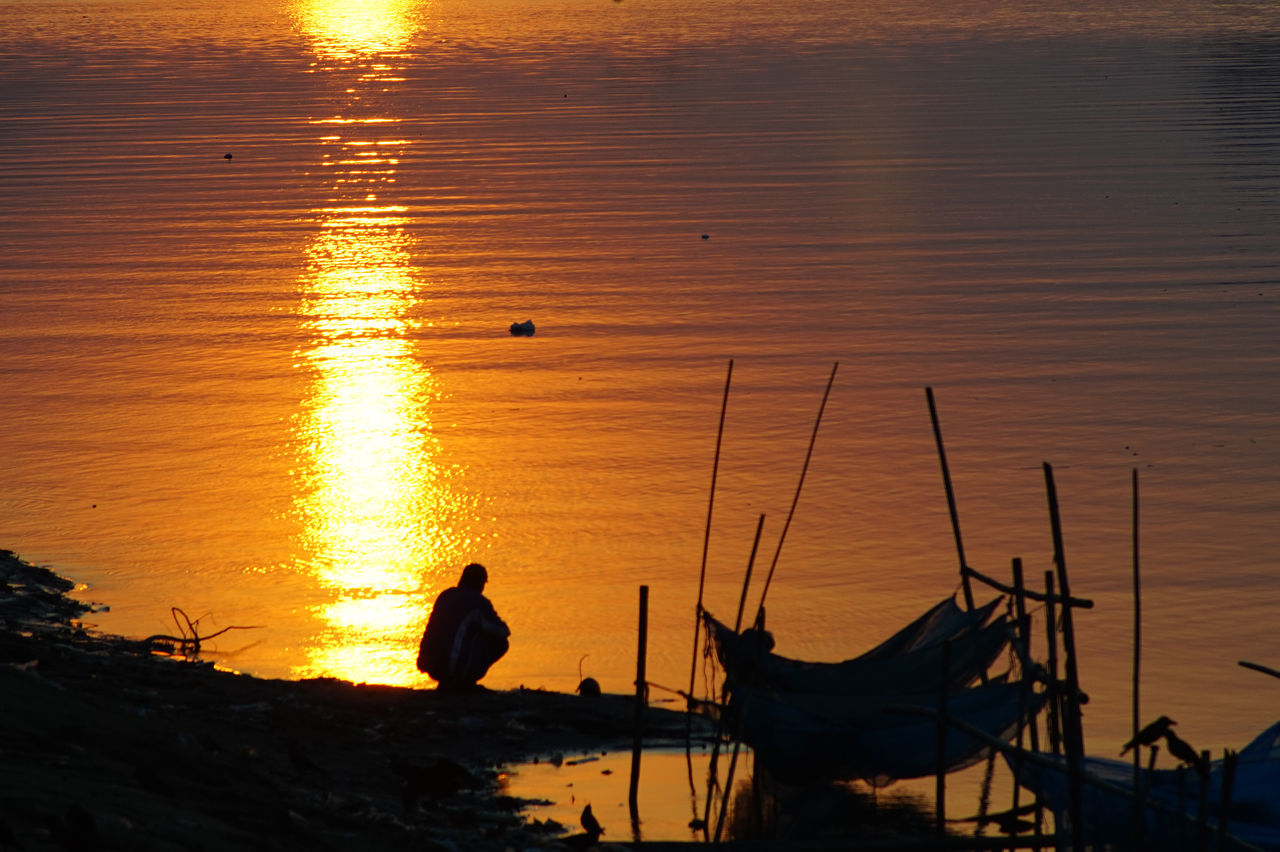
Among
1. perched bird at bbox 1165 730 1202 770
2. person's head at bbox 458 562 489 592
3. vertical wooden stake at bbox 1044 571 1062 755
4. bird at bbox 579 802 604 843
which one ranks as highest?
person's head at bbox 458 562 489 592

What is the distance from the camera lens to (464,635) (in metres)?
8.61

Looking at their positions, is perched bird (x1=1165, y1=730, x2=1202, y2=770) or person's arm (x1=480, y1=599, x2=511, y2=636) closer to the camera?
perched bird (x1=1165, y1=730, x2=1202, y2=770)

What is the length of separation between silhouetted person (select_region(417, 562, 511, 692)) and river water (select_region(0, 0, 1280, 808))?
62cm

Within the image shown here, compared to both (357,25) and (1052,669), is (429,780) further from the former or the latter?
(357,25)

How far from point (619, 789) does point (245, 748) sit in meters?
1.72

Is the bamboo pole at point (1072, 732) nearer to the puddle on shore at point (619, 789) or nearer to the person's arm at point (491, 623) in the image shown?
the puddle on shore at point (619, 789)

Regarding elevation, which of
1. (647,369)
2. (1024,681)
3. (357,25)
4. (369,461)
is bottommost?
(1024,681)

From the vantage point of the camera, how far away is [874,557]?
10.9m

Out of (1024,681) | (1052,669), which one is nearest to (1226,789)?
(1052,669)

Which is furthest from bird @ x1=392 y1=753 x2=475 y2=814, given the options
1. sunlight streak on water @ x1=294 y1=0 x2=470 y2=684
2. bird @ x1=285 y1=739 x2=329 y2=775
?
sunlight streak on water @ x1=294 y1=0 x2=470 y2=684

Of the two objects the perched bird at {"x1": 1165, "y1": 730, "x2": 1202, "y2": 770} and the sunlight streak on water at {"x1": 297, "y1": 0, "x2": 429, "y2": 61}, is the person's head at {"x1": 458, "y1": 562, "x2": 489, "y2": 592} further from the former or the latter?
the sunlight streak on water at {"x1": 297, "y1": 0, "x2": 429, "y2": 61}

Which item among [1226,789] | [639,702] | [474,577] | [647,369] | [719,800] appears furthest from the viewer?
[647,369]

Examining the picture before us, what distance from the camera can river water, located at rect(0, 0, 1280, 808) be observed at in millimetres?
10422

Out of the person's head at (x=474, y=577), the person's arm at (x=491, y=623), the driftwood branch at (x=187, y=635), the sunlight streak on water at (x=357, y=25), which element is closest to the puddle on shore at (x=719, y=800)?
the person's arm at (x=491, y=623)
